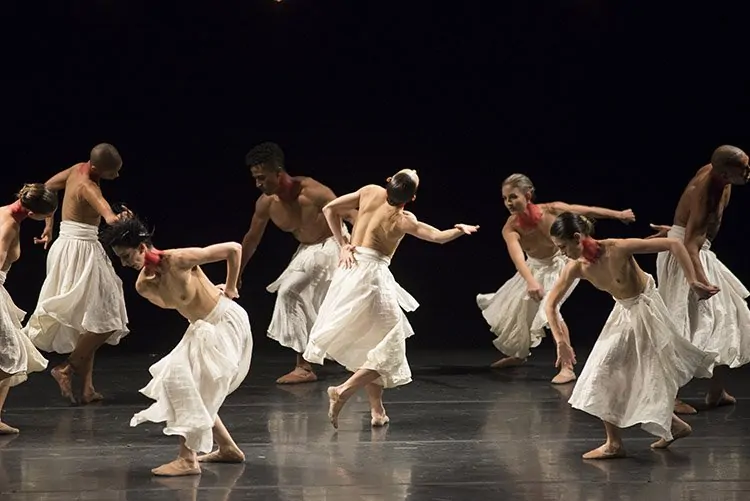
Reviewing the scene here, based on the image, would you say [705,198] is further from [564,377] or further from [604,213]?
[564,377]

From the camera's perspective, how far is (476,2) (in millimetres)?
8008

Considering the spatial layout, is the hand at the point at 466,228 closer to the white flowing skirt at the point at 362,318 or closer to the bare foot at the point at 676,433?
the white flowing skirt at the point at 362,318

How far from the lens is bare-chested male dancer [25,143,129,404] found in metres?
5.92

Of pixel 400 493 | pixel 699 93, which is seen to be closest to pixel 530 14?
pixel 699 93

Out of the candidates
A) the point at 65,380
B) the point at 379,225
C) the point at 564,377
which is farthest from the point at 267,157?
the point at 564,377

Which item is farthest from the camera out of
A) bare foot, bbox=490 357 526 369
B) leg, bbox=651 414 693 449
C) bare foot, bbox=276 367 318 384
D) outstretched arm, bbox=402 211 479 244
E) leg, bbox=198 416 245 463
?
bare foot, bbox=490 357 526 369

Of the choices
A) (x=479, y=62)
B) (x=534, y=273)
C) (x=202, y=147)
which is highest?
(x=479, y=62)

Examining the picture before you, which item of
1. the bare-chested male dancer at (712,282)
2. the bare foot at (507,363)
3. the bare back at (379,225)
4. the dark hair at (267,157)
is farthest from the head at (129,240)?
the bare foot at (507,363)

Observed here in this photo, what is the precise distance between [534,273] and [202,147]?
2.53 m

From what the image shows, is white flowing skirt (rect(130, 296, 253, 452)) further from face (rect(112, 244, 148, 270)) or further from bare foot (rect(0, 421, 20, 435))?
bare foot (rect(0, 421, 20, 435))

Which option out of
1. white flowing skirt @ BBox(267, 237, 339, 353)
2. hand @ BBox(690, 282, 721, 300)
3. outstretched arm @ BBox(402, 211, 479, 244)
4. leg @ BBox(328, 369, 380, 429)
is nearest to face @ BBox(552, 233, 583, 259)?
hand @ BBox(690, 282, 721, 300)

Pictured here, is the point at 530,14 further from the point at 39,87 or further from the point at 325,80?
the point at 39,87

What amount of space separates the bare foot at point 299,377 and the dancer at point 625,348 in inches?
81.7

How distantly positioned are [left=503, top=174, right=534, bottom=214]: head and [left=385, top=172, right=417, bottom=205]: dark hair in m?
1.23
